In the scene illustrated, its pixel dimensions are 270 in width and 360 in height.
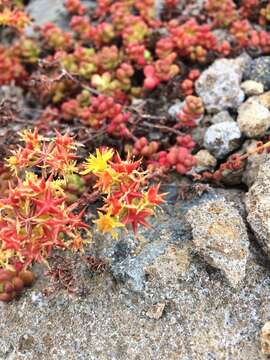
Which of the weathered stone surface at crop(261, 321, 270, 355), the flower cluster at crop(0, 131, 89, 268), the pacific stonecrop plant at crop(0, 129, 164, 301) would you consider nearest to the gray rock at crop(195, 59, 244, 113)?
the pacific stonecrop plant at crop(0, 129, 164, 301)

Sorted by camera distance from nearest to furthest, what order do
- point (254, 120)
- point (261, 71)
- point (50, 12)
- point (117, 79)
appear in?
1. point (254, 120)
2. point (261, 71)
3. point (117, 79)
4. point (50, 12)

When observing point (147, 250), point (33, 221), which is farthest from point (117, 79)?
point (33, 221)

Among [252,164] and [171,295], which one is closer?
[171,295]

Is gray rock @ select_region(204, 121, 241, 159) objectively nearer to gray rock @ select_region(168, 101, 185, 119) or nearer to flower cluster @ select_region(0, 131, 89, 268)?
gray rock @ select_region(168, 101, 185, 119)

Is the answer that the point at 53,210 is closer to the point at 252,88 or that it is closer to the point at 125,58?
the point at 252,88

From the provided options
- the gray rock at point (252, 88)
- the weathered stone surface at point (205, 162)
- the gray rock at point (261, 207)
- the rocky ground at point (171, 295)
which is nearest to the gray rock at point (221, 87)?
the gray rock at point (252, 88)

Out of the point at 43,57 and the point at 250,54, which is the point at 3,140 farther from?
the point at 250,54

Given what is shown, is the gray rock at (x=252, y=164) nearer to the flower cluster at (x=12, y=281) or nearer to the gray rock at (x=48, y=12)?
the flower cluster at (x=12, y=281)
